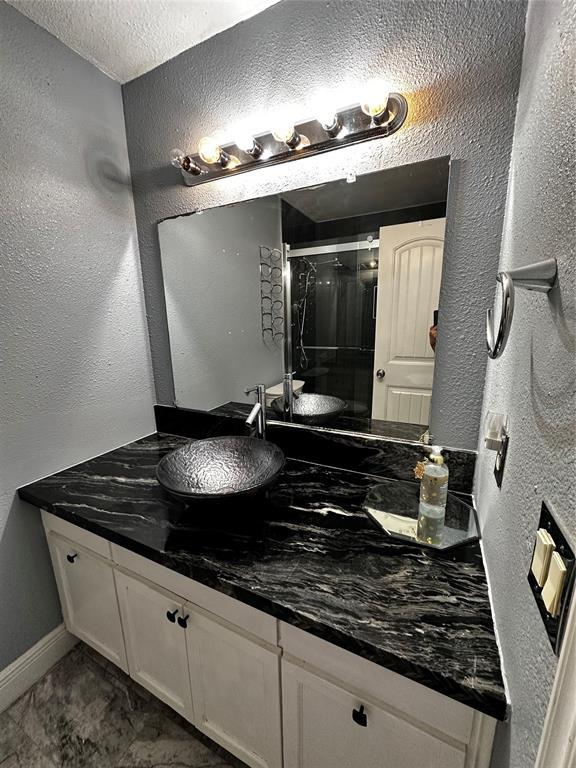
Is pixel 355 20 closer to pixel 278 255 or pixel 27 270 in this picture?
pixel 278 255

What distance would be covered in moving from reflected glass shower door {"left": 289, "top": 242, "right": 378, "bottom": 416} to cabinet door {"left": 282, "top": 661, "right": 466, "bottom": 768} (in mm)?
777

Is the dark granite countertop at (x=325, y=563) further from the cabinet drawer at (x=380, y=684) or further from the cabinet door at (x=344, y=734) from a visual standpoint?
the cabinet door at (x=344, y=734)

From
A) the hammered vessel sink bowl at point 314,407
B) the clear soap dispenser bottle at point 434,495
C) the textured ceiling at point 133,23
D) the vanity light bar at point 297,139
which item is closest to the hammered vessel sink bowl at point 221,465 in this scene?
the hammered vessel sink bowl at point 314,407

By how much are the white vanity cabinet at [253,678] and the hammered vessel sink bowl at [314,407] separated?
670mm

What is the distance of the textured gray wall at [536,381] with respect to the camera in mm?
391

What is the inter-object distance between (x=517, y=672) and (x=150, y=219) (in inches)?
70.0

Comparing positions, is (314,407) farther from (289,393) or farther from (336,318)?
(336,318)

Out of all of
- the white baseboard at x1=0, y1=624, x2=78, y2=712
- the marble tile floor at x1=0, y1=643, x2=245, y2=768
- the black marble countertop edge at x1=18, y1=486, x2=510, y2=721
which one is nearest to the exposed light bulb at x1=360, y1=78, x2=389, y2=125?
the black marble countertop edge at x1=18, y1=486, x2=510, y2=721

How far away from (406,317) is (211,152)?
35.6 inches

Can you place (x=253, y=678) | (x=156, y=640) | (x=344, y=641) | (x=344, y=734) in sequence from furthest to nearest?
(x=156, y=640) < (x=253, y=678) < (x=344, y=734) < (x=344, y=641)

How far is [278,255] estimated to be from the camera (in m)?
1.25

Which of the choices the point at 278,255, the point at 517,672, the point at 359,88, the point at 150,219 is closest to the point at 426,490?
the point at 517,672

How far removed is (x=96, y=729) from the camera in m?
1.15

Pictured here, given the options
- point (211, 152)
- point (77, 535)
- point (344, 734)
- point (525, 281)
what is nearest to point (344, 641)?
point (344, 734)
